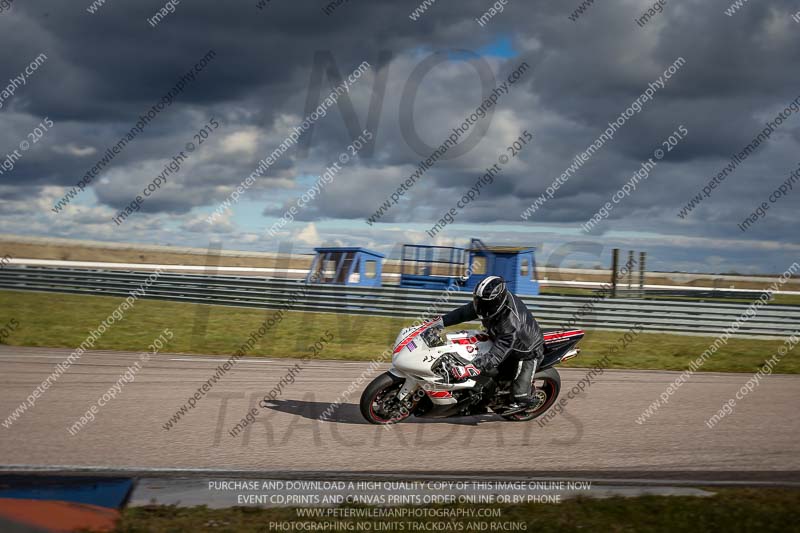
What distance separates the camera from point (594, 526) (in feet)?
13.2

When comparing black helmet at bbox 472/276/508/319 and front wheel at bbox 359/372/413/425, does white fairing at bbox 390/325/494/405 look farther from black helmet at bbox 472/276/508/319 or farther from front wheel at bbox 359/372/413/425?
black helmet at bbox 472/276/508/319

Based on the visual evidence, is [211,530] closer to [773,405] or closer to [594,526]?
[594,526]

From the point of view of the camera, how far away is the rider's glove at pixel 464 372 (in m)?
6.61

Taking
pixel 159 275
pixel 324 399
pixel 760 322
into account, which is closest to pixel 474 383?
pixel 324 399

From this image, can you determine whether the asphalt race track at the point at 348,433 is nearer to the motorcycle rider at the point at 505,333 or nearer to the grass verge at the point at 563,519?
the motorcycle rider at the point at 505,333

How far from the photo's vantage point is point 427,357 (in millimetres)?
6582

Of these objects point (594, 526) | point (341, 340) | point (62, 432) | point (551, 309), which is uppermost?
point (551, 309)

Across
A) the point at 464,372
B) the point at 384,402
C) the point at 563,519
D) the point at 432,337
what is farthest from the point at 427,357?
the point at 563,519

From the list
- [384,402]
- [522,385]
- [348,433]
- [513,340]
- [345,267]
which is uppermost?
[345,267]

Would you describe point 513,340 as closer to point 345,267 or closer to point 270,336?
point 270,336

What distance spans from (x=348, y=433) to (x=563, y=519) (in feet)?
9.33

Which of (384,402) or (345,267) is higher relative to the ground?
(345,267)

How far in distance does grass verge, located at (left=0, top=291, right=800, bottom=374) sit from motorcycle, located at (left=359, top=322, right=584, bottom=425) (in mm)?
5892

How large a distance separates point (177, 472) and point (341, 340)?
10471mm
